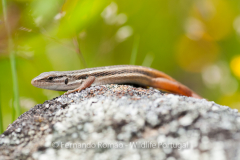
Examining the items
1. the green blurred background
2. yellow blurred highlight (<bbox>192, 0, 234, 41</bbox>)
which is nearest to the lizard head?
the green blurred background

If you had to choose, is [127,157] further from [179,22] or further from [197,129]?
[179,22]

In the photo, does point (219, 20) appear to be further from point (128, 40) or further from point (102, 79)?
point (102, 79)

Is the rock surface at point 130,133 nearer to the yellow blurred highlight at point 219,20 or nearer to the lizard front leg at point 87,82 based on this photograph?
the lizard front leg at point 87,82

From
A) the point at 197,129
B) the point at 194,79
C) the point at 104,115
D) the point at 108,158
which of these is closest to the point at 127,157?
the point at 108,158

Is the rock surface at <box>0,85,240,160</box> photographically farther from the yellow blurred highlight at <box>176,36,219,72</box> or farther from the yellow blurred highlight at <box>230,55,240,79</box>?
the yellow blurred highlight at <box>176,36,219,72</box>

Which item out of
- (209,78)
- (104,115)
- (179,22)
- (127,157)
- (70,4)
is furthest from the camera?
(179,22)

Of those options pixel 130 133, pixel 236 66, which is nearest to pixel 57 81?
pixel 130 133

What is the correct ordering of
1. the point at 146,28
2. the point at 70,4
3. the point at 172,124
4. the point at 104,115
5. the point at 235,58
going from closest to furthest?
the point at 172,124 → the point at 104,115 → the point at 70,4 → the point at 235,58 → the point at 146,28
